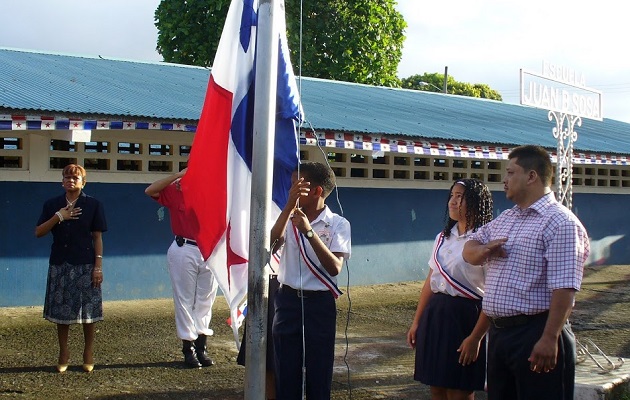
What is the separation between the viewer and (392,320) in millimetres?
10180

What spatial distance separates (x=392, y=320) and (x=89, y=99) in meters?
4.50

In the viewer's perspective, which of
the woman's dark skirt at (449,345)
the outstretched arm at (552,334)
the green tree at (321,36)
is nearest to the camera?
the outstretched arm at (552,334)

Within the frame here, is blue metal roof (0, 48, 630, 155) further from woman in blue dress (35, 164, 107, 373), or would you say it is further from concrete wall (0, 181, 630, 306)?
woman in blue dress (35, 164, 107, 373)

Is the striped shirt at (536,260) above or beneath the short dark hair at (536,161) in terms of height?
beneath

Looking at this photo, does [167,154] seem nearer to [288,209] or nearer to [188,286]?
[188,286]

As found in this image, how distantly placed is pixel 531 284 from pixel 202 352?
12.8ft

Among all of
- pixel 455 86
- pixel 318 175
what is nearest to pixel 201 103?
pixel 318 175

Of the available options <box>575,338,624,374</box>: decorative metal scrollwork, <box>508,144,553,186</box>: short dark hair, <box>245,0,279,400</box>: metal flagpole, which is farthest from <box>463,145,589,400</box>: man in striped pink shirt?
<box>575,338,624,374</box>: decorative metal scrollwork

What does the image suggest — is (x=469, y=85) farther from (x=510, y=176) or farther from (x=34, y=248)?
(x=510, y=176)

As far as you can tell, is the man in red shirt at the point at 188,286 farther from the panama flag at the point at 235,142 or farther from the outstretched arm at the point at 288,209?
the outstretched arm at the point at 288,209

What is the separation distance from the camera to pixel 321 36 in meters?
24.2

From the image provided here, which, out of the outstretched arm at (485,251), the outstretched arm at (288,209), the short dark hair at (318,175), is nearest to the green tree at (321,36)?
the short dark hair at (318,175)

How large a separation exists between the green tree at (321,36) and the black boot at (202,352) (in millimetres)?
16896

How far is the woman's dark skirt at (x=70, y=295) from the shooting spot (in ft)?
22.1
